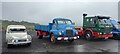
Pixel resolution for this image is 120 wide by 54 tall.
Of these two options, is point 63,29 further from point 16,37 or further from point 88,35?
point 16,37

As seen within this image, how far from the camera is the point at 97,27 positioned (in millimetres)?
15422

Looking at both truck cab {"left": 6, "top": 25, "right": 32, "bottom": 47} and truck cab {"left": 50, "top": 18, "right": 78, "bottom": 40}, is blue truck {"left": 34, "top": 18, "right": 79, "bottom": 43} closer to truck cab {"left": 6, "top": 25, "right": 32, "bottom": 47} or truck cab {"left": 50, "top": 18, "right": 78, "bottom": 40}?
truck cab {"left": 50, "top": 18, "right": 78, "bottom": 40}

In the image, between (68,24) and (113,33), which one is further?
(113,33)

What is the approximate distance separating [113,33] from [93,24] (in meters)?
2.85

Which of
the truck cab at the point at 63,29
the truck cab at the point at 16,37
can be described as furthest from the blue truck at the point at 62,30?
the truck cab at the point at 16,37

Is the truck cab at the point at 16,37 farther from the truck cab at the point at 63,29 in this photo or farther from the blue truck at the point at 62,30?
the truck cab at the point at 63,29

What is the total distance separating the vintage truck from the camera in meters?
15.4

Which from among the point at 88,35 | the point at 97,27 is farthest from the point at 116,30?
the point at 88,35

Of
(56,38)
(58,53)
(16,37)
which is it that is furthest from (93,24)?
(16,37)

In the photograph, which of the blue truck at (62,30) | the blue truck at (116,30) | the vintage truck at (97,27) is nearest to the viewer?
the blue truck at (62,30)

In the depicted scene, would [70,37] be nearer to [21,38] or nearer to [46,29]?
[46,29]

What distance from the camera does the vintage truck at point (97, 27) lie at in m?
15.4

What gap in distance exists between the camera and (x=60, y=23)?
14484 mm

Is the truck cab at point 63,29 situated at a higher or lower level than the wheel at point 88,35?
higher
